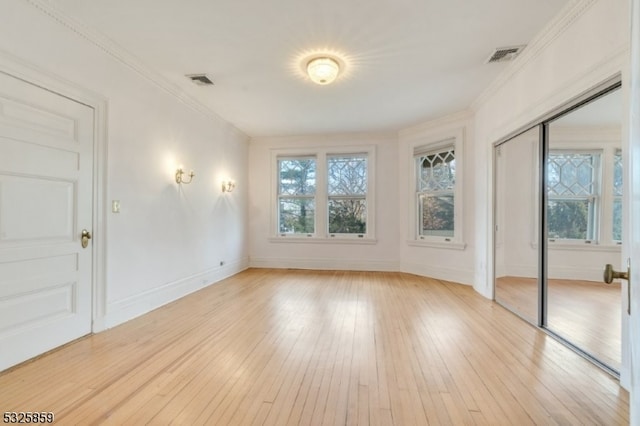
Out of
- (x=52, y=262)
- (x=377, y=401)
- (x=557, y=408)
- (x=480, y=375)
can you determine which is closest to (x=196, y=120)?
(x=52, y=262)

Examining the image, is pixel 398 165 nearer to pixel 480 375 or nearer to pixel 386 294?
pixel 386 294

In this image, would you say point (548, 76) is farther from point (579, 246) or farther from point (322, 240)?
point (322, 240)

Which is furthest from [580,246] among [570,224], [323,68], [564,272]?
[323,68]

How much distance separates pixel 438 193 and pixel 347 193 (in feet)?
5.74

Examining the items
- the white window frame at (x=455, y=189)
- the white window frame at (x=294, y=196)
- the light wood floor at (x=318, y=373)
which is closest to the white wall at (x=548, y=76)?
the white window frame at (x=455, y=189)

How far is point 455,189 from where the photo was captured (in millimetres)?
5168

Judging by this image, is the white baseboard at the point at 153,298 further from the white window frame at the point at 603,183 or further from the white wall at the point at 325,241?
the white window frame at the point at 603,183

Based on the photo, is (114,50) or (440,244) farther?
(440,244)

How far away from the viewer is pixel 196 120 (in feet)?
15.1

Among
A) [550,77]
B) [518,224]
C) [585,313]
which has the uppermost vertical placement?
[550,77]

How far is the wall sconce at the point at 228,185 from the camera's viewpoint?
5.42m

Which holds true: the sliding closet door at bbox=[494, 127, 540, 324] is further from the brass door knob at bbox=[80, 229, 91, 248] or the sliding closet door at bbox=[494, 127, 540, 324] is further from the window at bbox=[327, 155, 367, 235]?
the brass door knob at bbox=[80, 229, 91, 248]

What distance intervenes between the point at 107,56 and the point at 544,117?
14.0 feet

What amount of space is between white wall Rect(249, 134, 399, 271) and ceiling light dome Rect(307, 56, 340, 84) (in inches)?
114
